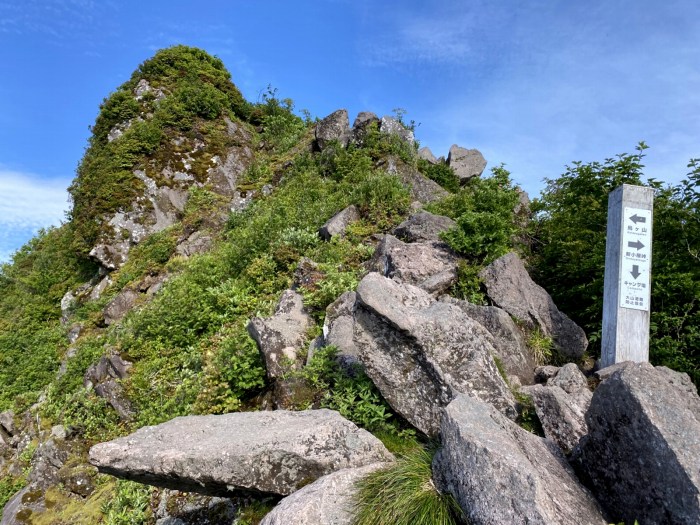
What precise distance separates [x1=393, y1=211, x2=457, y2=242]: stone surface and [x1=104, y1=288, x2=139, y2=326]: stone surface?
9.08 meters

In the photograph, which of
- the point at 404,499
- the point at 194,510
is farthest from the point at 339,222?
the point at 404,499

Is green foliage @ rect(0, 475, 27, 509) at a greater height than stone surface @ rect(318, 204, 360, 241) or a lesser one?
lesser

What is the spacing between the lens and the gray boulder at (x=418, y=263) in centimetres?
→ 937

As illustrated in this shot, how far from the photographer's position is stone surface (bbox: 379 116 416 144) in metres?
19.2

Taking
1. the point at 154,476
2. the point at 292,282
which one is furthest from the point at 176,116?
the point at 154,476

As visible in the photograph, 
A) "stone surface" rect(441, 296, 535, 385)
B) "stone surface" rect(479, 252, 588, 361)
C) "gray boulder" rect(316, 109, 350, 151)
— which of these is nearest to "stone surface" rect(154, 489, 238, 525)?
"stone surface" rect(441, 296, 535, 385)

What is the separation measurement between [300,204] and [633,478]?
13.4 m

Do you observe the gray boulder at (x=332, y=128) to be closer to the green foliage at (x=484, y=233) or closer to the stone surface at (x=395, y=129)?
the stone surface at (x=395, y=129)

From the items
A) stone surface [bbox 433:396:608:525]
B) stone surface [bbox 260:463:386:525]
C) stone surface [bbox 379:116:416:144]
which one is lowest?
stone surface [bbox 260:463:386:525]

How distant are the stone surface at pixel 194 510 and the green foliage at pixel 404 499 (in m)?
2.16

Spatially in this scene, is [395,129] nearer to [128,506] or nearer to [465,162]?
[465,162]

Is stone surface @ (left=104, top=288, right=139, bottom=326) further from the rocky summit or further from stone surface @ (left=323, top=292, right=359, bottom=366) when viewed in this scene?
stone surface @ (left=323, top=292, right=359, bottom=366)

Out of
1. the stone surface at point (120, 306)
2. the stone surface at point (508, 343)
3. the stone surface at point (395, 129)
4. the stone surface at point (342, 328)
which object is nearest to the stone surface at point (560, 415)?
the stone surface at point (508, 343)

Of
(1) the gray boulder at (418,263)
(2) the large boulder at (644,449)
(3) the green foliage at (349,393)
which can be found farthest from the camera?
(1) the gray boulder at (418,263)
